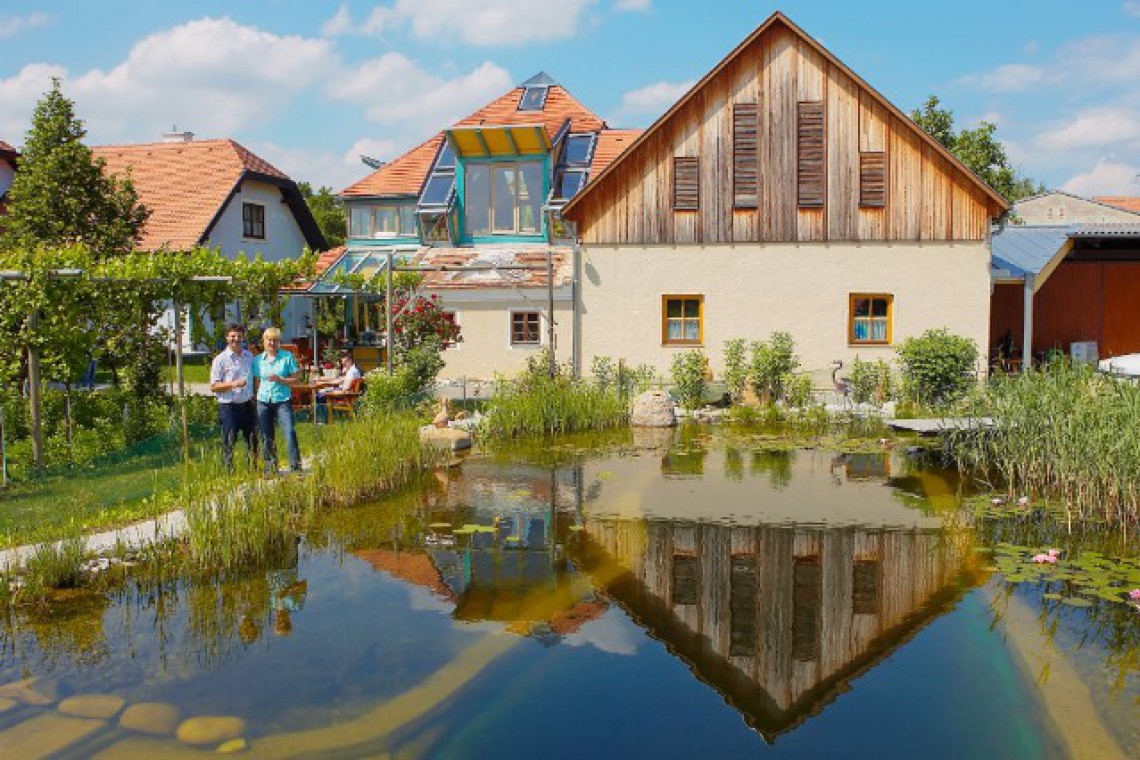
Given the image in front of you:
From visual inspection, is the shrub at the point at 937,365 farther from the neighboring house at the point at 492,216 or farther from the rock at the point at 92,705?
the rock at the point at 92,705

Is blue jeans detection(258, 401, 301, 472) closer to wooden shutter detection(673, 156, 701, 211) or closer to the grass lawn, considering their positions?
the grass lawn

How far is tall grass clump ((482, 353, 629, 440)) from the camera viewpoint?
46.8 feet

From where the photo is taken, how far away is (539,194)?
85.7 ft

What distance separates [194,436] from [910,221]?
1340 centimetres

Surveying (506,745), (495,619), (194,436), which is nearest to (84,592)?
(495,619)

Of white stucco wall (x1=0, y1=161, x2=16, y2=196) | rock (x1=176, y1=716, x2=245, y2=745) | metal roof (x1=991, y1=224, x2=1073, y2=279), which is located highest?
white stucco wall (x1=0, y1=161, x2=16, y2=196)

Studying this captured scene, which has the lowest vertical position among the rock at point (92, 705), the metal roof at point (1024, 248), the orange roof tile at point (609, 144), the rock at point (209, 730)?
the rock at point (209, 730)

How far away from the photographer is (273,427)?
10641 mm

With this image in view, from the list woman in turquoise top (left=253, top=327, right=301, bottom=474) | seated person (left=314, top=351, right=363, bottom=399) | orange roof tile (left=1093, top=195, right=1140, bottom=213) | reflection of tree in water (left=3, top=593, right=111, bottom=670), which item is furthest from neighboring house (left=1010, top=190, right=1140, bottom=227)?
reflection of tree in water (left=3, top=593, right=111, bottom=670)

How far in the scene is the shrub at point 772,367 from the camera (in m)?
18.0

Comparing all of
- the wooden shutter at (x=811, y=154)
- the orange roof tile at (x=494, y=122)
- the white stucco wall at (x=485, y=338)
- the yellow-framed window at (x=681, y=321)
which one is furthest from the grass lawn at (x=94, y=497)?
the orange roof tile at (x=494, y=122)

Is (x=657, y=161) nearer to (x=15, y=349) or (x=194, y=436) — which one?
(x=194, y=436)

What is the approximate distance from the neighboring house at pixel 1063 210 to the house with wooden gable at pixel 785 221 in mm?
29357

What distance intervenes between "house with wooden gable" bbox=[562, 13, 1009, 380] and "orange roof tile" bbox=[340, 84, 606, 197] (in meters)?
9.79
